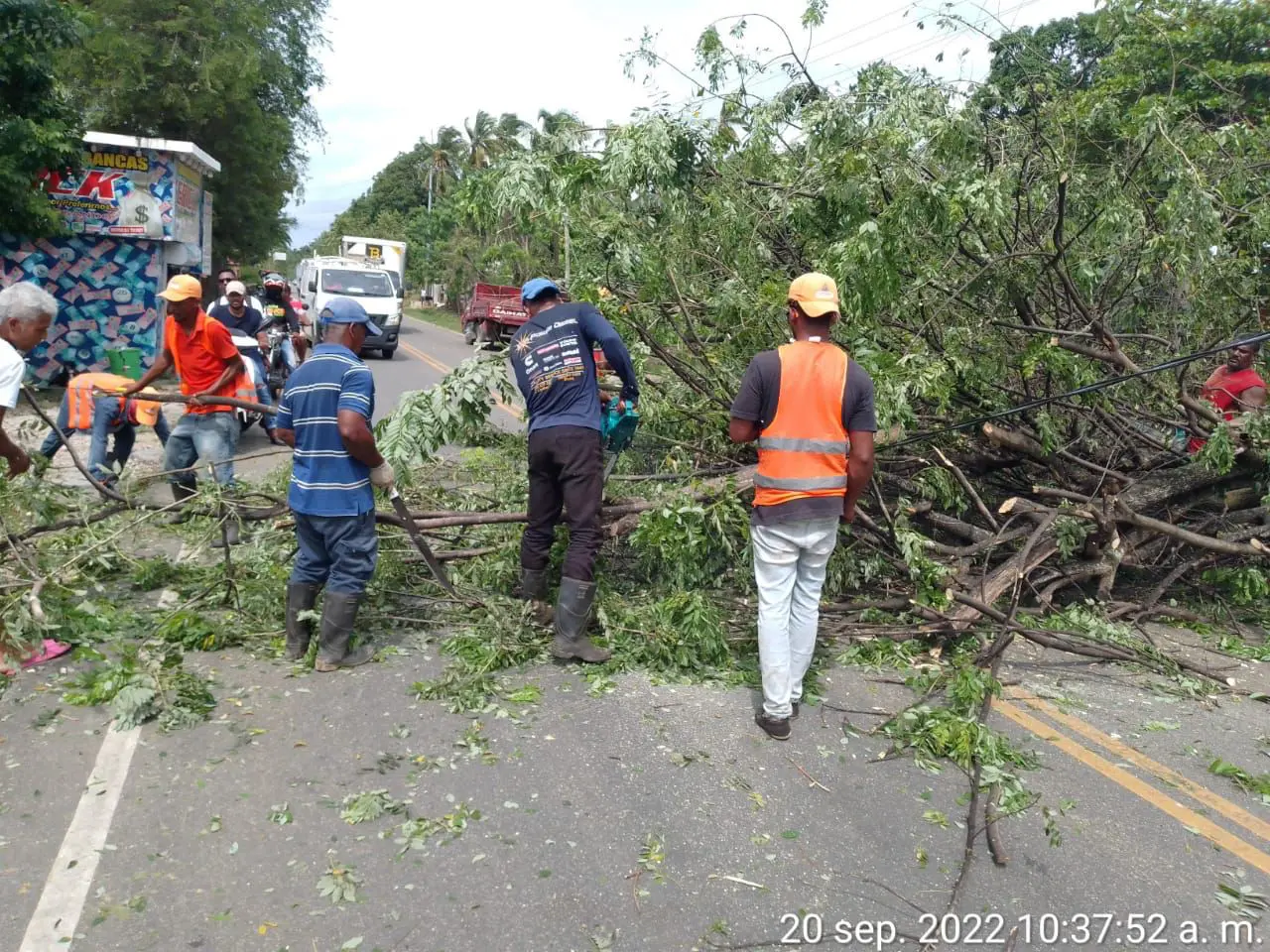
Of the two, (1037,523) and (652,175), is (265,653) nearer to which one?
(652,175)

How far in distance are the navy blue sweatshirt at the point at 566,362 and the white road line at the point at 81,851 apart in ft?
7.67

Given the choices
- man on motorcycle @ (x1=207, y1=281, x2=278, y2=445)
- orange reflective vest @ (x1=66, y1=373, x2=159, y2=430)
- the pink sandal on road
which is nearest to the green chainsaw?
the pink sandal on road

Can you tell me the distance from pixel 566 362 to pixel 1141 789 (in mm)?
3168

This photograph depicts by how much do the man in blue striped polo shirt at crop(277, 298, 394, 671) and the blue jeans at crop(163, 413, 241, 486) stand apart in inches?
78.3

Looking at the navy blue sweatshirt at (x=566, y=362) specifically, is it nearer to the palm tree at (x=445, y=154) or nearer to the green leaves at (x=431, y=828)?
the green leaves at (x=431, y=828)

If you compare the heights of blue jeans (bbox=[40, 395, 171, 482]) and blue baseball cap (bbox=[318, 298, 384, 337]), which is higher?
blue baseball cap (bbox=[318, 298, 384, 337])

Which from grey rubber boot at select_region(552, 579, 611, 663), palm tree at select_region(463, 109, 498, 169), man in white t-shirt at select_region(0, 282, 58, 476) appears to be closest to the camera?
man in white t-shirt at select_region(0, 282, 58, 476)

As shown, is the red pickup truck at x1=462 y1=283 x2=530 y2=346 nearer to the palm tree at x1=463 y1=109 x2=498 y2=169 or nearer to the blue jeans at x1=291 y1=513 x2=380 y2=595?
the blue jeans at x1=291 y1=513 x2=380 y2=595

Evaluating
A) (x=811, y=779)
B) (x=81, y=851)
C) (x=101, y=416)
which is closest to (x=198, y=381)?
(x=101, y=416)

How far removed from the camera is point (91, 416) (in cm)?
770

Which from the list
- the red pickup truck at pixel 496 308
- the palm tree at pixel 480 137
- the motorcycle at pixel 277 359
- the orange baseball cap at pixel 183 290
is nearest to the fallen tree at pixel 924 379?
the orange baseball cap at pixel 183 290

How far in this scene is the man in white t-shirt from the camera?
4.27 meters

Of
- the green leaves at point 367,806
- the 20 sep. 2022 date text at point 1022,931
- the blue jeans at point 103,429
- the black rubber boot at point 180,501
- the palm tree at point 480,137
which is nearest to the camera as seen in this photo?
the 20 sep. 2022 date text at point 1022,931

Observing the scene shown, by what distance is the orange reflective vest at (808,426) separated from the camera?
4157 millimetres
